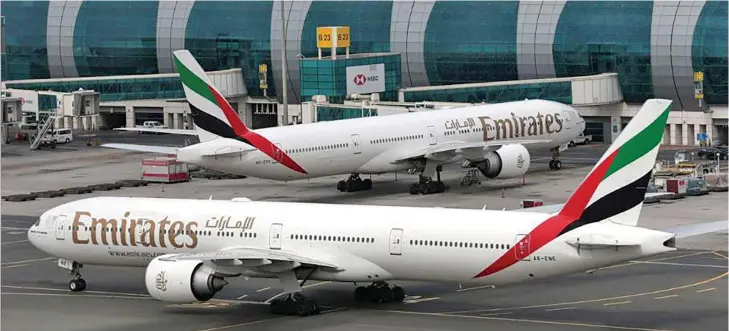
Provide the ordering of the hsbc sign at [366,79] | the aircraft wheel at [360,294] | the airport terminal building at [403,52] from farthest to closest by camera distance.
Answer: the airport terminal building at [403,52] → the hsbc sign at [366,79] → the aircraft wheel at [360,294]

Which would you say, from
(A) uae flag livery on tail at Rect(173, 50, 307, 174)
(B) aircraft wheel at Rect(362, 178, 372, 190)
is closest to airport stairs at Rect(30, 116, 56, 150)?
(B) aircraft wheel at Rect(362, 178, 372, 190)

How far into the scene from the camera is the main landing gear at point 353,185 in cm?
9544

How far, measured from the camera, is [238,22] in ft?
484

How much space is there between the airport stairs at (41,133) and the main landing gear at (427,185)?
4661cm

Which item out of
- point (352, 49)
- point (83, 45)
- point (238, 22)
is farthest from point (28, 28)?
point (352, 49)

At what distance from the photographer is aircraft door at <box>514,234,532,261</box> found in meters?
53.5

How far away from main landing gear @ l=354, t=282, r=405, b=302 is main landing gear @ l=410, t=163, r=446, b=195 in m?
34.8

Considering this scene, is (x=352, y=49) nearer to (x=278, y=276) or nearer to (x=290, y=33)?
(x=290, y=33)

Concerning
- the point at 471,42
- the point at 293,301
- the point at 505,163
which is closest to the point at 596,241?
the point at 293,301

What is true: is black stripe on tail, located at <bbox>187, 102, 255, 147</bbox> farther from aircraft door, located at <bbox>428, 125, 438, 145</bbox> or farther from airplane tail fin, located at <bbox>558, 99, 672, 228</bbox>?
airplane tail fin, located at <bbox>558, 99, 672, 228</bbox>

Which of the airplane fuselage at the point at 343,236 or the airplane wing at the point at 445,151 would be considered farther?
the airplane wing at the point at 445,151

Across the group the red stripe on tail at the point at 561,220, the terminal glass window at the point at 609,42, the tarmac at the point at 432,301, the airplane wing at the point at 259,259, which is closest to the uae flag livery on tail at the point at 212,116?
the tarmac at the point at 432,301

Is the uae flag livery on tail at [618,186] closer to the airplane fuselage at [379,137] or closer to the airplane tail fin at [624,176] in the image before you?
the airplane tail fin at [624,176]

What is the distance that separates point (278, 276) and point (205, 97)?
33216 mm
